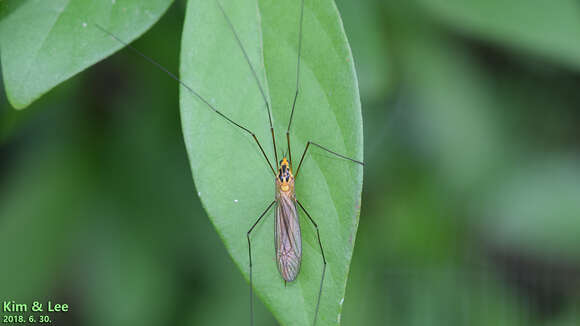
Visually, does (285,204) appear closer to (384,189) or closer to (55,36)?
(55,36)

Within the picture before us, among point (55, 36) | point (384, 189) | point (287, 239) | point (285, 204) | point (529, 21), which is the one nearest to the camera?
point (55, 36)

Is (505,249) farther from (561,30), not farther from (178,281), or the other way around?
(178,281)

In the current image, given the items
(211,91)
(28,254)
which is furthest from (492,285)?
(28,254)

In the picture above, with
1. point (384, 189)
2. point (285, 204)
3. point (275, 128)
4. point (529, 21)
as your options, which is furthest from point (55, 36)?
point (384, 189)

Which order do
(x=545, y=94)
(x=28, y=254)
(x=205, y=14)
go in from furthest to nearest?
1. (x=545, y=94)
2. (x=28, y=254)
3. (x=205, y=14)

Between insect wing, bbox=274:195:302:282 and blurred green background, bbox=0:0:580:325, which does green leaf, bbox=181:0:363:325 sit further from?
blurred green background, bbox=0:0:580:325

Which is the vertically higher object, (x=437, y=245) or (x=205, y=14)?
(x=205, y=14)
